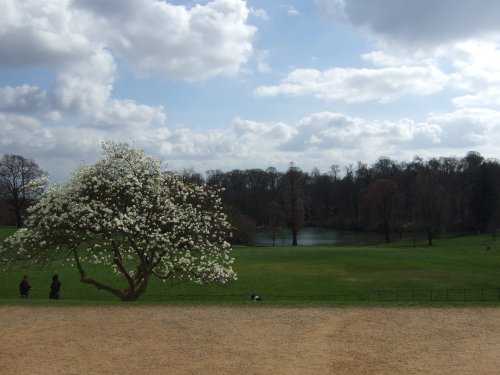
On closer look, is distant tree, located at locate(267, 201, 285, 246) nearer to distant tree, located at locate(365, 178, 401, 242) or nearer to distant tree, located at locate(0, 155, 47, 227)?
distant tree, located at locate(365, 178, 401, 242)

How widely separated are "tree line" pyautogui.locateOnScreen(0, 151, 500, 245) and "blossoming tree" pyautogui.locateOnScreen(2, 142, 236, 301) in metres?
19.5

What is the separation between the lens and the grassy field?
91.7ft

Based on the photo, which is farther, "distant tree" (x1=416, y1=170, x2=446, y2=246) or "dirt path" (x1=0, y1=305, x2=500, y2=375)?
"distant tree" (x1=416, y1=170, x2=446, y2=246)

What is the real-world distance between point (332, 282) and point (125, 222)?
731 inches

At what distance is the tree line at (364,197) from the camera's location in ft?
256

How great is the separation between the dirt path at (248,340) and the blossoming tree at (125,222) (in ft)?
11.4

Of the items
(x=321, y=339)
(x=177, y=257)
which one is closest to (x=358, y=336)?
(x=321, y=339)

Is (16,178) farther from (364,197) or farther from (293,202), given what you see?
(364,197)

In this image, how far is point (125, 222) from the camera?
20359mm

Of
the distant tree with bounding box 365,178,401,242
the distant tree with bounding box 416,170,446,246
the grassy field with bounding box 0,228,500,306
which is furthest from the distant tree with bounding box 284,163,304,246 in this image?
the grassy field with bounding box 0,228,500,306

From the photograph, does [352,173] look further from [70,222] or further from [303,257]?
[70,222]

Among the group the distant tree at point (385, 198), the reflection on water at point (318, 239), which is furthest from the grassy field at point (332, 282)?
the reflection on water at point (318, 239)

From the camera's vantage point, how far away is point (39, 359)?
40.3 feet

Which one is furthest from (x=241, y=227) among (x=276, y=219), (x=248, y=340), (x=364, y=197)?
(x=248, y=340)
